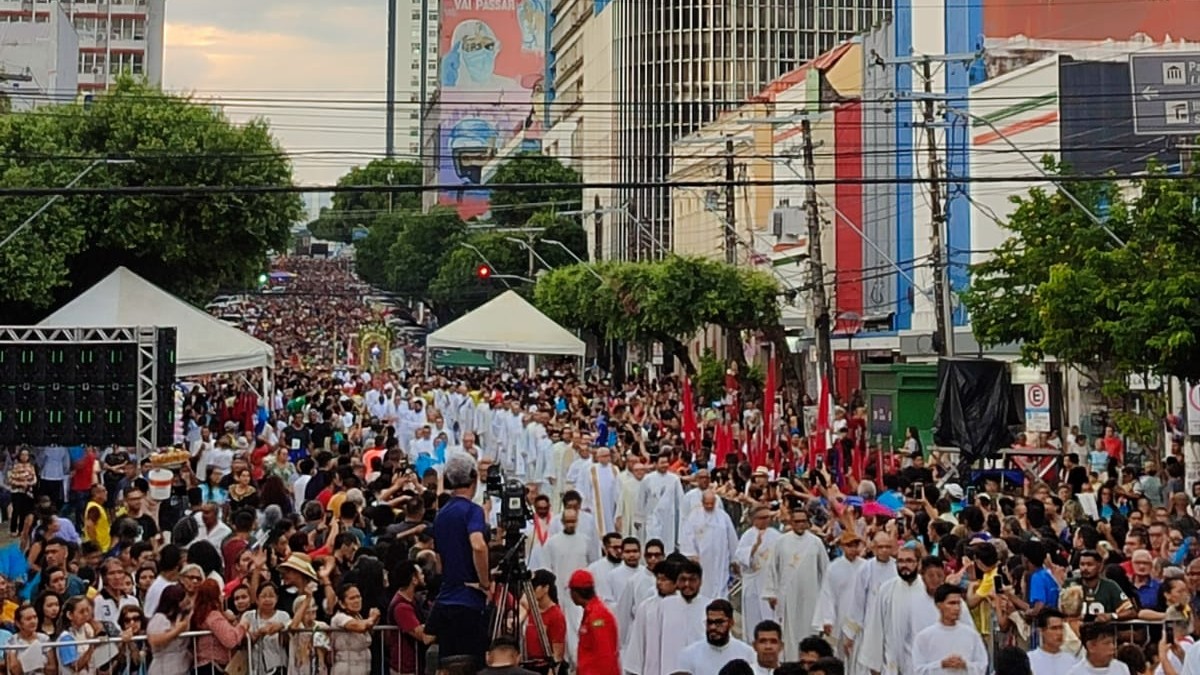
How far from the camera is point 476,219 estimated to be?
12644cm

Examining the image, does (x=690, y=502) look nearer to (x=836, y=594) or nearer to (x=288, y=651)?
(x=836, y=594)

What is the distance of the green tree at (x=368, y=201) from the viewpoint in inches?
6324

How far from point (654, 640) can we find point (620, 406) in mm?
20833

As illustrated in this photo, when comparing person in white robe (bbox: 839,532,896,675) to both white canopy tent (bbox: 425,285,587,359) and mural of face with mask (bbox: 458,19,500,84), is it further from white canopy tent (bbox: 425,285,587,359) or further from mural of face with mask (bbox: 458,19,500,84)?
mural of face with mask (bbox: 458,19,500,84)

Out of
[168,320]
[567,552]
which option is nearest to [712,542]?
[567,552]

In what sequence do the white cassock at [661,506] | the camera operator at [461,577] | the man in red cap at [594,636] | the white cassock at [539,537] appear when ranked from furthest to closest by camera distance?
the white cassock at [661,506] → the white cassock at [539,537] → the man in red cap at [594,636] → the camera operator at [461,577]

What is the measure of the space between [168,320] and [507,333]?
1380cm

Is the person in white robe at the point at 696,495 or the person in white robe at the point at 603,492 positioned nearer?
the person in white robe at the point at 696,495

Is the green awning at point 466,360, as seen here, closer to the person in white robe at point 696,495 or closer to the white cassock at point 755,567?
the person in white robe at point 696,495

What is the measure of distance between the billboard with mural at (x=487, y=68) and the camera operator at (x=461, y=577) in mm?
151579

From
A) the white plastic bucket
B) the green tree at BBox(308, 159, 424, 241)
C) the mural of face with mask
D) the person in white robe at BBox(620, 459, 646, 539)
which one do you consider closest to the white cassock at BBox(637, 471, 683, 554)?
the person in white robe at BBox(620, 459, 646, 539)

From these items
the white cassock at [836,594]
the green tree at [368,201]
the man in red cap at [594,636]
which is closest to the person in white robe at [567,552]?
the white cassock at [836,594]

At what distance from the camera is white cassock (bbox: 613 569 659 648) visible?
43.7 feet

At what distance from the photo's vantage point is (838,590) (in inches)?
536
